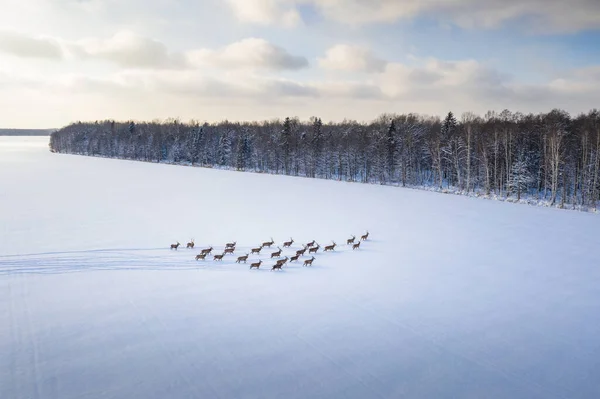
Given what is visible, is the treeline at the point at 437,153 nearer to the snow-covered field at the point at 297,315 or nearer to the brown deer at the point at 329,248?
the snow-covered field at the point at 297,315

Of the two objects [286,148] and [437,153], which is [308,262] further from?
[286,148]

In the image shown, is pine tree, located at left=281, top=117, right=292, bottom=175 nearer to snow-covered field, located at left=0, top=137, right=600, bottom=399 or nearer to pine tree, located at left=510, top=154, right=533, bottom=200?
pine tree, located at left=510, top=154, right=533, bottom=200

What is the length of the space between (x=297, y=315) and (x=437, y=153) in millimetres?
52778

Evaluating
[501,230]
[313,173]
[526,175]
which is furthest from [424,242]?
[313,173]

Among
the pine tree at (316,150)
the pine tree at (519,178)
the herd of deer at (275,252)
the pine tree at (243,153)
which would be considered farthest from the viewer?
the pine tree at (243,153)

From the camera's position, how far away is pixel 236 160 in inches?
3452

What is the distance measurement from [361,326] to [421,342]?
1635mm

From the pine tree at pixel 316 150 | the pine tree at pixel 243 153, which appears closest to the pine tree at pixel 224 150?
the pine tree at pixel 243 153

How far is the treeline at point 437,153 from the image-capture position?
44656 mm

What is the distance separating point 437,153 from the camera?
2239 inches

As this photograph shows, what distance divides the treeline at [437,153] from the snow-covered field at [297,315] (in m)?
26.7

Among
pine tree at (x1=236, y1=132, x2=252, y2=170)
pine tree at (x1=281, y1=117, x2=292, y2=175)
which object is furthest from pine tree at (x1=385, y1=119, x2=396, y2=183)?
pine tree at (x1=236, y1=132, x2=252, y2=170)

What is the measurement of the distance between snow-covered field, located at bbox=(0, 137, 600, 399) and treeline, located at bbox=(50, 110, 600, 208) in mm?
26684

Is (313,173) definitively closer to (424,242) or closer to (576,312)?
(424,242)
